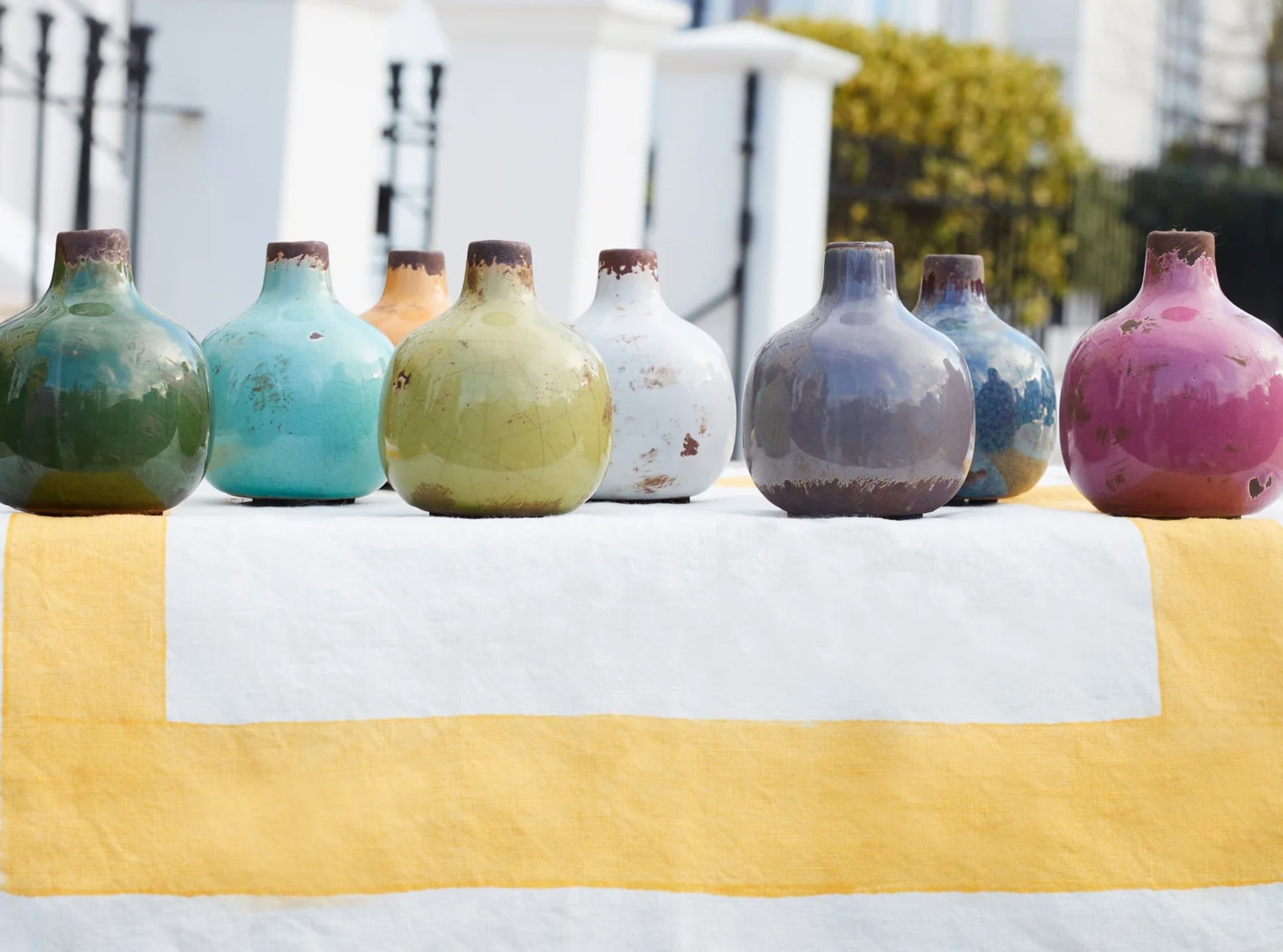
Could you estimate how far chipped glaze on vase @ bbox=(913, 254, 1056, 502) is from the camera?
143 cm

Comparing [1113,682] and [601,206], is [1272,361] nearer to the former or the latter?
[1113,682]

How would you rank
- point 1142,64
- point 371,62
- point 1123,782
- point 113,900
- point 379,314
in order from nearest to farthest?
point 113,900
point 1123,782
point 379,314
point 371,62
point 1142,64

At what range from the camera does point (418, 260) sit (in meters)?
1.58

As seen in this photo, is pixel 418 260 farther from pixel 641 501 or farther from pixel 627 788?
pixel 627 788

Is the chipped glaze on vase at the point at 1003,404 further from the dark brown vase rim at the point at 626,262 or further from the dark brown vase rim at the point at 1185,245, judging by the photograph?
the dark brown vase rim at the point at 626,262

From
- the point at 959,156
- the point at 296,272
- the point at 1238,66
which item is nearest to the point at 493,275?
the point at 296,272

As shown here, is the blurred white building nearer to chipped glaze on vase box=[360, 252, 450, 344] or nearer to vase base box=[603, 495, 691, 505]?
chipped glaze on vase box=[360, 252, 450, 344]

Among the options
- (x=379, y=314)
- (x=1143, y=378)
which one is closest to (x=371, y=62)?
(x=379, y=314)

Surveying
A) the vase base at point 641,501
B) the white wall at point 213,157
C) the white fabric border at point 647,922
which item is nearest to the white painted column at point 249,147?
the white wall at point 213,157

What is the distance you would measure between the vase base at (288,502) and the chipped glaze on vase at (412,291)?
242mm

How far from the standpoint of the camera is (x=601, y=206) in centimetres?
415

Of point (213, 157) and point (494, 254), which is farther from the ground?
point (213, 157)

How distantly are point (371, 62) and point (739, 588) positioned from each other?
10.0 ft

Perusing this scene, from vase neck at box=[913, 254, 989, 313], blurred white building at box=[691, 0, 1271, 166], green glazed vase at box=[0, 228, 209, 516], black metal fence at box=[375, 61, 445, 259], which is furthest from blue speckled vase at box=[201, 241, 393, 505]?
blurred white building at box=[691, 0, 1271, 166]
